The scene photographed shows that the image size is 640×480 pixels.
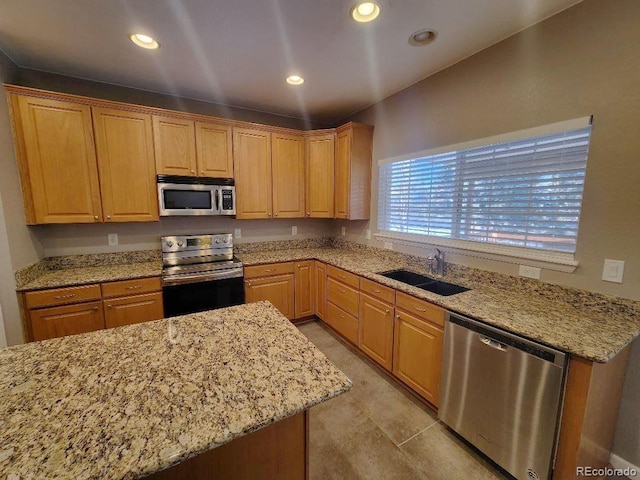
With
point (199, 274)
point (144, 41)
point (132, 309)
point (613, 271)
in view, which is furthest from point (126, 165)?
point (613, 271)

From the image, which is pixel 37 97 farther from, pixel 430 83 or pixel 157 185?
pixel 430 83

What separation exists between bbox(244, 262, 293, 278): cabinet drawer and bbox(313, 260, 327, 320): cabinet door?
327 millimetres

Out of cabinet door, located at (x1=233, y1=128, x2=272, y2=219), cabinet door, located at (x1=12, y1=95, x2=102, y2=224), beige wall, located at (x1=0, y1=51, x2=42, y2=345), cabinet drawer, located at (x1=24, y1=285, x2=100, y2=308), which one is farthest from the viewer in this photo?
cabinet door, located at (x1=233, y1=128, x2=272, y2=219)

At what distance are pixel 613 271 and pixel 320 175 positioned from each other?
2694 mm

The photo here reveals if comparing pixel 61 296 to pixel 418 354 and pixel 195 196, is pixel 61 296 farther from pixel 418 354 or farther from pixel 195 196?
pixel 418 354

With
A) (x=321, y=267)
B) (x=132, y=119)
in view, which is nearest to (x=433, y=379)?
(x=321, y=267)

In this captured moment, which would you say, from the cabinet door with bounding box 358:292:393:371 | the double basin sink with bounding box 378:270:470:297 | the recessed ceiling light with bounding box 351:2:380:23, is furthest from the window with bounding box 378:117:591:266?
the recessed ceiling light with bounding box 351:2:380:23

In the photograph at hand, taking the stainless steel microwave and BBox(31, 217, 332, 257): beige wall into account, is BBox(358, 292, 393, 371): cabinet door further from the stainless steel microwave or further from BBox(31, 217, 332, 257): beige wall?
the stainless steel microwave

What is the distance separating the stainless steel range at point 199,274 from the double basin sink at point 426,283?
157 cm

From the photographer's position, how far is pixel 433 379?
1901mm

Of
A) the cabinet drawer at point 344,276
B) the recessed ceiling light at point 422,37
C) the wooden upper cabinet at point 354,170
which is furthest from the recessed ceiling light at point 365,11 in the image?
the cabinet drawer at point 344,276

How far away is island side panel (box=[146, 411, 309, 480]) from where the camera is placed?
831mm

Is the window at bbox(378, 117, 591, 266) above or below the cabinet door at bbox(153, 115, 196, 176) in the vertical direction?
below

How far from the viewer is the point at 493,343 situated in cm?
151
